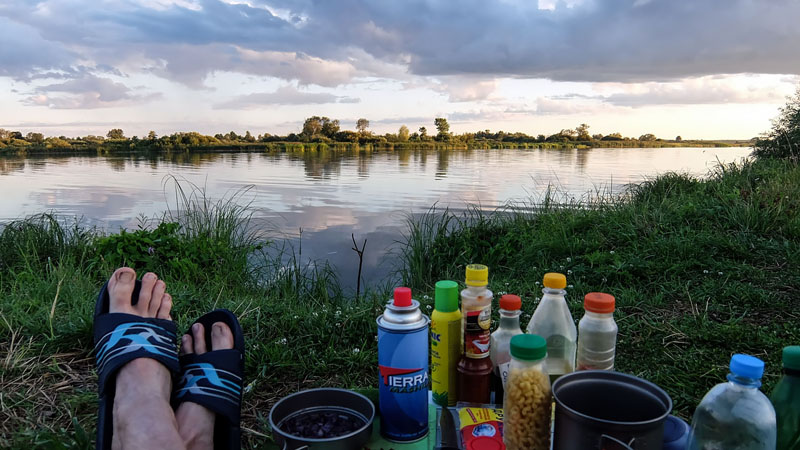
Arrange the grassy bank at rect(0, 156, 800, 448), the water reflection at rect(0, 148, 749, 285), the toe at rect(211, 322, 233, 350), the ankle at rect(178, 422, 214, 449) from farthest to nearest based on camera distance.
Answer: the water reflection at rect(0, 148, 749, 285)
the grassy bank at rect(0, 156, 800, 448)
the toe at rect(211, 322, 233, 350)
the ankle at rect(178, 422, 214, 449)

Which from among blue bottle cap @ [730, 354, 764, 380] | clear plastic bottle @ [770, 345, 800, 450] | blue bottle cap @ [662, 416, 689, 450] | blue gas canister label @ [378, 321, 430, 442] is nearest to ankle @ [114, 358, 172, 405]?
blue gas canister label @ [378, 321, 430, 442]

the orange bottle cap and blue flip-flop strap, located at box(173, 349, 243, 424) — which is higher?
the orange bottle cap

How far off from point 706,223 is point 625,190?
146 inches

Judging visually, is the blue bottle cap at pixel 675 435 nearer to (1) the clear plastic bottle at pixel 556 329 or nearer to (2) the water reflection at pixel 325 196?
(1) the clear plastic bottle at pixel 556 329

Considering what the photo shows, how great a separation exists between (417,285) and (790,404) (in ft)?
12.9

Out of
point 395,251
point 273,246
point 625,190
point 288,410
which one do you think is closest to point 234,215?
point 273,246

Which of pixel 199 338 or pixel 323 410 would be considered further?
pixel 199 338

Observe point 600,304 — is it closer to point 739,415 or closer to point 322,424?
point 739,415

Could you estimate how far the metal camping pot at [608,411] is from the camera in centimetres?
106

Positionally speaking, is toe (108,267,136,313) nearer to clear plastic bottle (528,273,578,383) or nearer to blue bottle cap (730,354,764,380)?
clear plastic bottle (528,273,578,383)

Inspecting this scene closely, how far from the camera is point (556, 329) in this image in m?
1.51

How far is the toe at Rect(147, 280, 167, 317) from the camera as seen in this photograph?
90.0 inches

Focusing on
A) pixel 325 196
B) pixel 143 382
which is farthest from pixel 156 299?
pixel 325 196

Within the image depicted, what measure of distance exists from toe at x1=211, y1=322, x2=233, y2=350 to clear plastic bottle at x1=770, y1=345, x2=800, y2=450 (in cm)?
187
